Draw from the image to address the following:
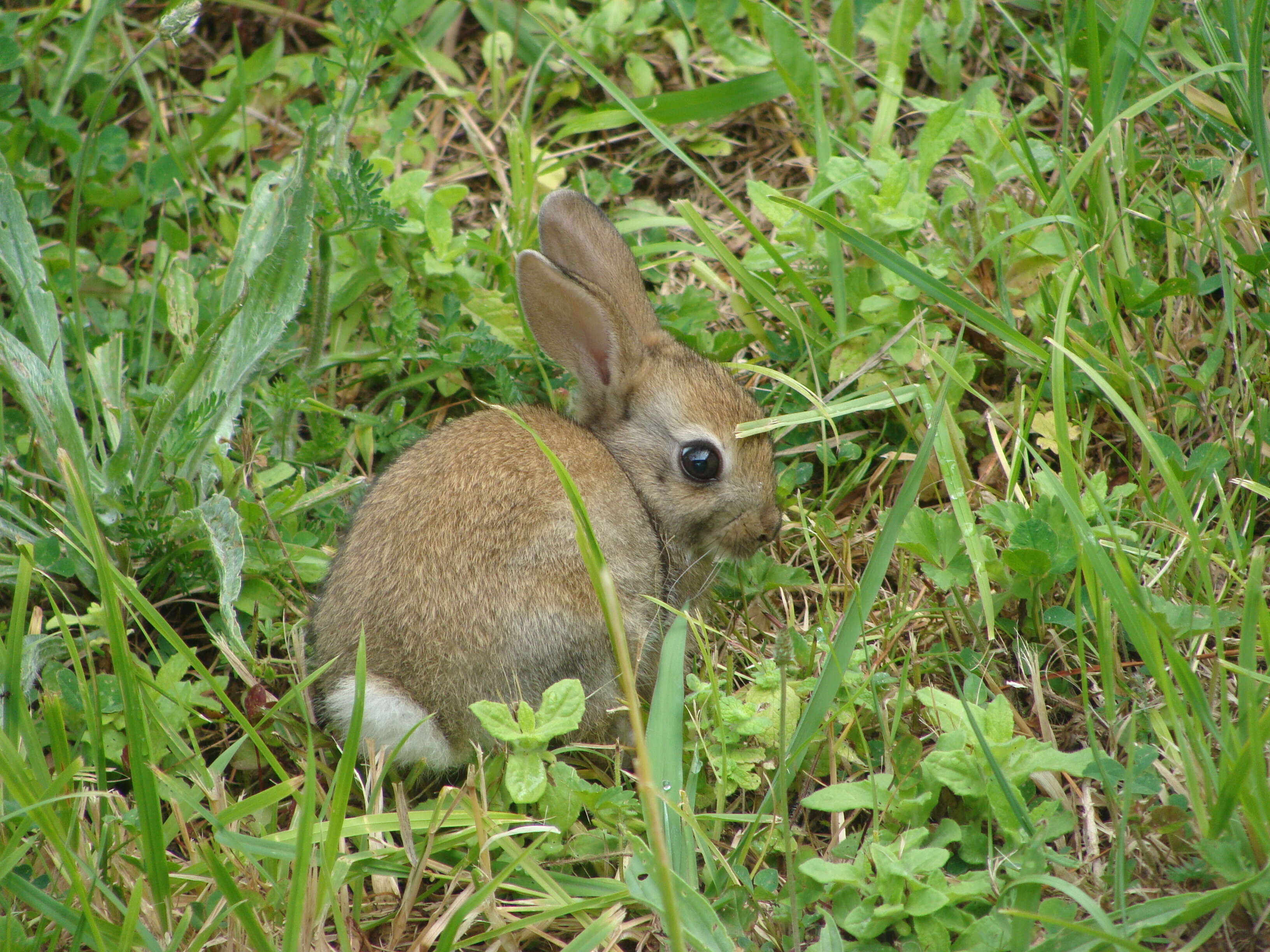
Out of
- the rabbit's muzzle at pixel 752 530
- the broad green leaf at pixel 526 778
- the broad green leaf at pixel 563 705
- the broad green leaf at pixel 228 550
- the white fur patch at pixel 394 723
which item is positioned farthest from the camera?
the rabbit's muzzle at pixel 752 530

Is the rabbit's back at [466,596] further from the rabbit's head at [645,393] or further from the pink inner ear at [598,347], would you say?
the pink inner ear at [598,347]

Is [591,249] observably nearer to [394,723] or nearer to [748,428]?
[748,428]

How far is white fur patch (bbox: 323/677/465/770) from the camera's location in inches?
143

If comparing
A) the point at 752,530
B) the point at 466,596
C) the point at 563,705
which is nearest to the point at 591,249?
the point at 752,530

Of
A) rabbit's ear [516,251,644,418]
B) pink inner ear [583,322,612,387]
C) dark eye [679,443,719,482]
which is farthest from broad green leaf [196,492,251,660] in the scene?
dark eye [679,443,719,482]

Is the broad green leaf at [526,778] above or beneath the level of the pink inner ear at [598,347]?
beneath

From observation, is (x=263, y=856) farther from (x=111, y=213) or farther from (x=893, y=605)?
(x=111, y=213)

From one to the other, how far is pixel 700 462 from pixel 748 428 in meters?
0.50

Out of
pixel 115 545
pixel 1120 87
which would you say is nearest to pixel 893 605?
pixel 1120 87

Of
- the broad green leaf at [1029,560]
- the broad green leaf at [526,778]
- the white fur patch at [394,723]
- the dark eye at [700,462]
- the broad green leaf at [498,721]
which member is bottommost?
the white fur patch at [394,723]

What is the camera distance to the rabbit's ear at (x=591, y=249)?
4691 millimetres

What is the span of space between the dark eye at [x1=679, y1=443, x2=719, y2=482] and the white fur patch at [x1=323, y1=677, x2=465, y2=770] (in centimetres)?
143

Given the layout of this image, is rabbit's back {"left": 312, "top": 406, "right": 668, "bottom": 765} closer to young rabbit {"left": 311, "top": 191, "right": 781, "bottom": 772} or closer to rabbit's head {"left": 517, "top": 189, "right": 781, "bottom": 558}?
young rabbit {"left": 311, "top": 191, "right": 781, "bottom": 772}

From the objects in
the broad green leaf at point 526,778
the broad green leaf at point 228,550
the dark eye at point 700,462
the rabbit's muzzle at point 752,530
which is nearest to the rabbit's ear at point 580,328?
the dark eye at point 700,462
